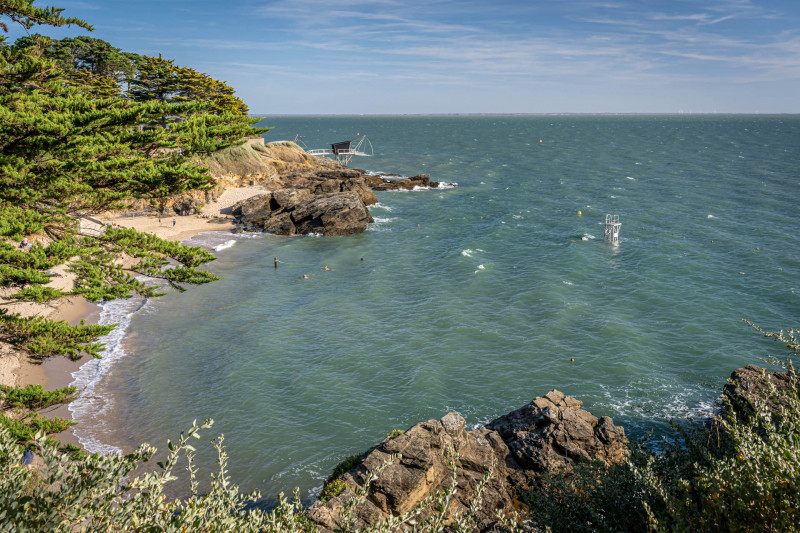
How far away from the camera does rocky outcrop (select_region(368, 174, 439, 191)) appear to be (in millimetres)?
92925

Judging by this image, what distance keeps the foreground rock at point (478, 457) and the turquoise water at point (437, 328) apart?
17.9 ft

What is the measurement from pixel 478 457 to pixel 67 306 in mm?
37105

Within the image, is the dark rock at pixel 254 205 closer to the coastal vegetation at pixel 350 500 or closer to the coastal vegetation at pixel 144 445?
the coastal vegetation at pixel 144 445

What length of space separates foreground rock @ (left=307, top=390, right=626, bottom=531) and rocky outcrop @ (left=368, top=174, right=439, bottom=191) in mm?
72823

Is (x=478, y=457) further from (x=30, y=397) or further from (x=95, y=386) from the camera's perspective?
(x=95, y=386)

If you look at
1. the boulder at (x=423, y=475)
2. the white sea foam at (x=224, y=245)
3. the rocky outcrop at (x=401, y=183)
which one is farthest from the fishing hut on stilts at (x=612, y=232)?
the white sea foam at (x=224, y=245)

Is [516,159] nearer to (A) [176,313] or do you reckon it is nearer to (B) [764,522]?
(A) [176,313]

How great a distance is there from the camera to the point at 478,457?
20.0m

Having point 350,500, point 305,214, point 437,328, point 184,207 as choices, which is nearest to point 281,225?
point 305,214

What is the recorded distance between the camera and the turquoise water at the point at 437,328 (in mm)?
28000

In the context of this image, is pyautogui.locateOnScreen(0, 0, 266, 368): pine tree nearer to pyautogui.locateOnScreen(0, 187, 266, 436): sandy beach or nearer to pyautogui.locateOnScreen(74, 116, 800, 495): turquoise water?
pyautogui.locateOnScreen(0, 187, 266, 436): sandy beach

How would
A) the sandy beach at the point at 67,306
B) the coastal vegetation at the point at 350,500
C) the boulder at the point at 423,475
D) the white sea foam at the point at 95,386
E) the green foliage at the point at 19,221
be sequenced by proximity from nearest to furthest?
the coastal vegetation at the point at 350,500, the green foliage at the point at 19,221, the boulder at the point at 423,475, the white sea foam at the point at 95,386, the sandy beach at the point at 67,306

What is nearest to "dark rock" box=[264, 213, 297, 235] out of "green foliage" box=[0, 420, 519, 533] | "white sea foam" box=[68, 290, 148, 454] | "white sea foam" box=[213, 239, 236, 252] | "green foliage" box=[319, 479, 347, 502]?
"white sea foam" box=[213, 239, 236, 252]

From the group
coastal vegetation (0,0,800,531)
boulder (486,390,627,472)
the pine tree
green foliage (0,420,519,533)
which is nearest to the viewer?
green foliage (0,420,519,533)
